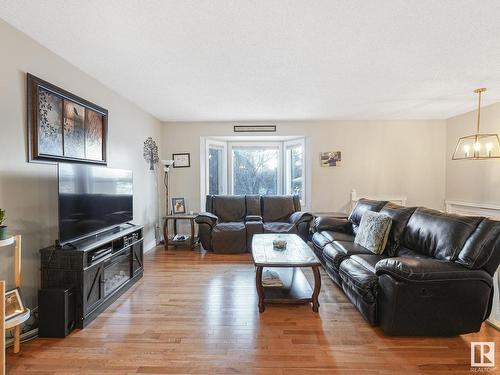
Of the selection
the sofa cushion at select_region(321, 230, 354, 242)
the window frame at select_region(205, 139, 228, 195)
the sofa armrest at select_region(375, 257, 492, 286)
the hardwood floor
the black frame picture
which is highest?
the black frame picture

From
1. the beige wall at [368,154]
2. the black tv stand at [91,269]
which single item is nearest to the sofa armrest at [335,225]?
the beige wall at [368,154]

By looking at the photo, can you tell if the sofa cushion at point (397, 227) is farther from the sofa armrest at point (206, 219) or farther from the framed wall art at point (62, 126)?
the framed wall art at point (62, 126)

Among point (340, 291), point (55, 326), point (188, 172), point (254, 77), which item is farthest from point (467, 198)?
point (55, 326)

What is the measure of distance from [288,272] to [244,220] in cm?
175

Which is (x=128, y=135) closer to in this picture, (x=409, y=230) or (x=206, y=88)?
(x=206, y=88)

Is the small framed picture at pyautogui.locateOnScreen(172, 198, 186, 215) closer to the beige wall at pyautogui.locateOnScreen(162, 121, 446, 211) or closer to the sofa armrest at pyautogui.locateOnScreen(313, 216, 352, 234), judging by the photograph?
the beige wall at pyautogui.locateOnScreen(162, 121, 446, 211)

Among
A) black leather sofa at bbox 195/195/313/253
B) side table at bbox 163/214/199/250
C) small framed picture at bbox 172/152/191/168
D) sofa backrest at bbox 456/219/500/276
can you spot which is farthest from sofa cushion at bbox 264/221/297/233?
sofa backrest at bbox 456/219/500/276

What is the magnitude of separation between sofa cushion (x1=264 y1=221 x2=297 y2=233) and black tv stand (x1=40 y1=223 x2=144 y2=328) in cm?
221

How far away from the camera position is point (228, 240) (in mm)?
4254

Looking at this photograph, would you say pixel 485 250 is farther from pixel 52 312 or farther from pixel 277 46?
pixel 52 312

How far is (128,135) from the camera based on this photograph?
3736 mm

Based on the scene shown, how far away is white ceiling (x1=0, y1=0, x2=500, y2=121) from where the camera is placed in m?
1.76

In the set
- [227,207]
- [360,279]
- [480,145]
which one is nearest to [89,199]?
[360,279]

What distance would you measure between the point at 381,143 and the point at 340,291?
3317 millimetres
